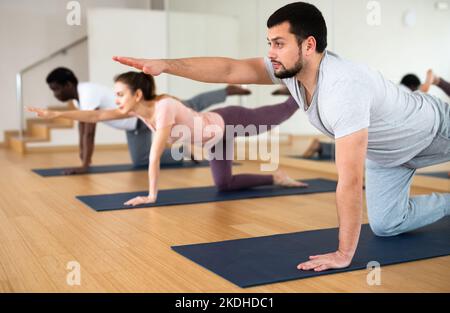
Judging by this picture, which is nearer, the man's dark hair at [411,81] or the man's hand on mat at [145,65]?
→ the man's hand on mat at [145,65]

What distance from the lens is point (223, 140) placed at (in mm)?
3336

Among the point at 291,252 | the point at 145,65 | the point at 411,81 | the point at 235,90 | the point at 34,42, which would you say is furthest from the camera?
the point at 34,42

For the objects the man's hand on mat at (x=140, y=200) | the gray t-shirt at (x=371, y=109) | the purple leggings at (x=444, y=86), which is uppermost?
the purple leggings at (x=444, y=86)

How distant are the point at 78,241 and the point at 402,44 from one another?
2.73m

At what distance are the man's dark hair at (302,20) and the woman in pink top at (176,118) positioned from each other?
1.33m

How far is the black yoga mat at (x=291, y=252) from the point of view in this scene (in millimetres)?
1792

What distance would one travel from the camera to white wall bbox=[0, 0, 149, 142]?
24.0 feet

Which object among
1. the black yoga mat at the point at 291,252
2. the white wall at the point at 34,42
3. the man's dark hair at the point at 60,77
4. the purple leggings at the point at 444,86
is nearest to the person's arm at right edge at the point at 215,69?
the black yoga mat at the point at 291,252

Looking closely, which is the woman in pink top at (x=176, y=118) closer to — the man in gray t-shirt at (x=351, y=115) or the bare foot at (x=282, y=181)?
the bare foot at (x=282, y=181)

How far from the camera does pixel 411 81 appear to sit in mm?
3842

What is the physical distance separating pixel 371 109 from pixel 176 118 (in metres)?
1.44


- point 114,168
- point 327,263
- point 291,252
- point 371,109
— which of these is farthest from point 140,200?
point 114,168

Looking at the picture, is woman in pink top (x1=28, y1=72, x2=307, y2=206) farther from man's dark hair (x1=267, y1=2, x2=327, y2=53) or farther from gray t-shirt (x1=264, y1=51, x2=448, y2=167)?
man's dark hair (x1=267, y1=2, x2=327, y2=53)

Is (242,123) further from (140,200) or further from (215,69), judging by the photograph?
(215,69)
